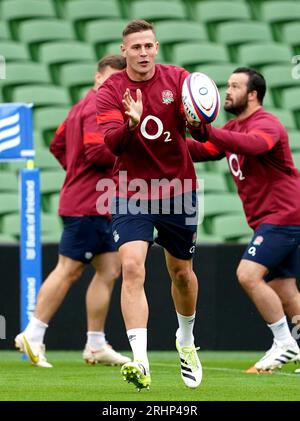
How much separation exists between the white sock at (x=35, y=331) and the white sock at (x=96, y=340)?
42 cm

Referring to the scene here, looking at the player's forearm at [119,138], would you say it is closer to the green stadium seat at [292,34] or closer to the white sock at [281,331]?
the white sock at [281,331]

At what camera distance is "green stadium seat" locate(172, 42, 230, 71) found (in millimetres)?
13203

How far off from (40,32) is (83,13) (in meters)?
0.61

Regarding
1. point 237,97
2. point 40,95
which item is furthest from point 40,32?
point 237,97

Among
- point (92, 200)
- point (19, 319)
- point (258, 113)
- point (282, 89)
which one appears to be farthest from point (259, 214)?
point (282, 89)

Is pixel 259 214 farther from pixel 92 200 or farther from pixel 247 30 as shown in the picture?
pixel 247 30

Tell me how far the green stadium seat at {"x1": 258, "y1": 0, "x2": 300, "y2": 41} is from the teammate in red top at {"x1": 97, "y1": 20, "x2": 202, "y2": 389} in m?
7.44

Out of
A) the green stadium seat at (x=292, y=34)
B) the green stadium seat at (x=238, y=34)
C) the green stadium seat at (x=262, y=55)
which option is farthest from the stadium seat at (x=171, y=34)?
the green stadium seat at (x=292, y=34)

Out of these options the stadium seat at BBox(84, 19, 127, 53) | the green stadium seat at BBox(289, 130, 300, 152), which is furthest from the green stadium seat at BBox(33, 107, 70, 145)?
the green stadium seat at BBox(289, 130, 300, 152)

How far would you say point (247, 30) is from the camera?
45.3 ft

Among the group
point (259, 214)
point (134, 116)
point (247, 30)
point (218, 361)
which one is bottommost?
point (218, 361)

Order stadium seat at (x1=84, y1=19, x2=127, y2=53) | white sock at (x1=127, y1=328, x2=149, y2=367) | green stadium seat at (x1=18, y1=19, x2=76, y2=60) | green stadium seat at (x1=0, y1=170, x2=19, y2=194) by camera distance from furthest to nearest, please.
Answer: stadium seat at (x1=84, y1=19, x2=127, y2=53)
green stadium seat at (x1=18, y1=19, x2=76, y2=60)
green stadium seat at (x1=0, y1=170, x2=19, y2=194)
white sock at (x1=127, y1=328, x2=149, y2=367)

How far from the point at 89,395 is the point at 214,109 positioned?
5.64 ft

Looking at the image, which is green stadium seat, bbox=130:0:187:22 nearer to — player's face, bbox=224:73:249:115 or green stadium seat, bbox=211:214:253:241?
green stadium seat, bbox=211:214:253:241
